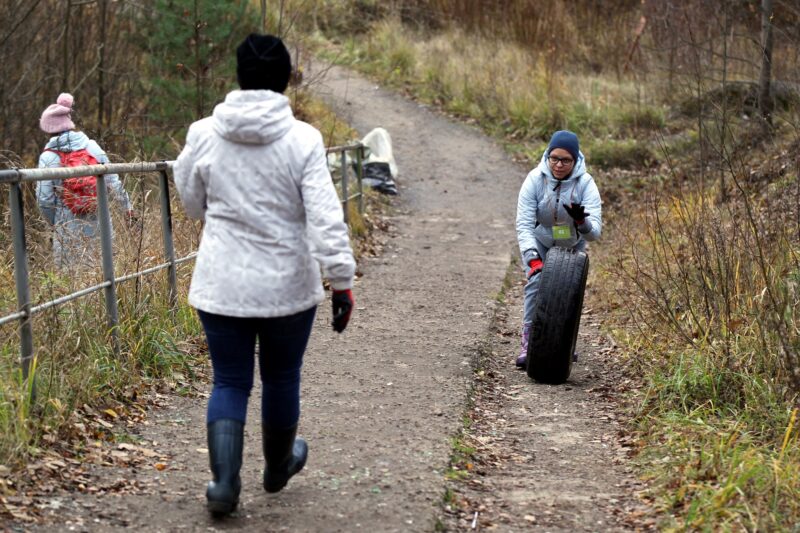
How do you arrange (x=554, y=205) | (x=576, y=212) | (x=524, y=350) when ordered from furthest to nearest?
(x=524, y=350)
(x=554, y=205)
(x=576, y=212)

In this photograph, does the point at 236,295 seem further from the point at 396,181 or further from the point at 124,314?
the point at 396,181

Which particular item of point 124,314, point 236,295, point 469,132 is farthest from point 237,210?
point 469,132

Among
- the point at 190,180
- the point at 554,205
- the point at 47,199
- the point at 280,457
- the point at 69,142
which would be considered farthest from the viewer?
the point at 69,142

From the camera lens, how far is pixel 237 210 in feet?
13.5

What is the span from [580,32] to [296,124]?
71.7 ft

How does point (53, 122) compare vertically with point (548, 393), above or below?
above

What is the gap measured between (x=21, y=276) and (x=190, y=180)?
52.9 inches

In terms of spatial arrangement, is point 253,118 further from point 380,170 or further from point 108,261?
point 380,170

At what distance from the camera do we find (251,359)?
4.29 m

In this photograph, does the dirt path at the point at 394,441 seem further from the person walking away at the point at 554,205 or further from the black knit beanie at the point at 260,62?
the black knit beanie at the point at 260,62

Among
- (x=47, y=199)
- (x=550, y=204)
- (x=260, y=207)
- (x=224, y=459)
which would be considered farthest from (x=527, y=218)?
(x=224, y=459)

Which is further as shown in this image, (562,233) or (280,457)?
(562,233)

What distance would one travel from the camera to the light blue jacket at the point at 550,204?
744cm

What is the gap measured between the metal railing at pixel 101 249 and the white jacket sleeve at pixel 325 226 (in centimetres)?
155
